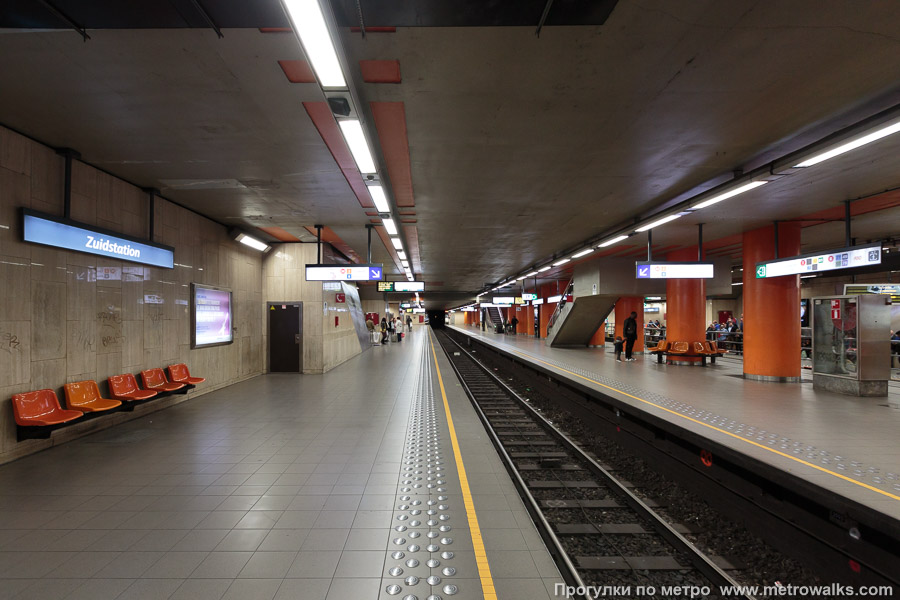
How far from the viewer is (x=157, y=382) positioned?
6812 mm

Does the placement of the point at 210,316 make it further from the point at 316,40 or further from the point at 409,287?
the point at 316,40

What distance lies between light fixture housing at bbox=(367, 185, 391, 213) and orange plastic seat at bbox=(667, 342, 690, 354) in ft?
34.0

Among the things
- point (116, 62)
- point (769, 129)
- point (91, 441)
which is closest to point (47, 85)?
point (116, 62)

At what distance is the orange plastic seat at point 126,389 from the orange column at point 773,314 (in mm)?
12393

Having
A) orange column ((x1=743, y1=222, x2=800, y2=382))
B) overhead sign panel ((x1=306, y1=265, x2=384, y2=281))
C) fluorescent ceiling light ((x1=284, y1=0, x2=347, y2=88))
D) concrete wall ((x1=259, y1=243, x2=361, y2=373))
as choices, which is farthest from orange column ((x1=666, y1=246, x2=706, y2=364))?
fluorescent ceiling light ((x1=284, y1=0, x2=347, y2=88))

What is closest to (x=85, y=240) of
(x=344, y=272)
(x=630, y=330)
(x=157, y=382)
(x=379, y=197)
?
(x=157, y=382)

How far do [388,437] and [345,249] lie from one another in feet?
30.3

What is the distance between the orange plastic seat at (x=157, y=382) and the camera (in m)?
6.54

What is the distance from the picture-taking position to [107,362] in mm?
5930

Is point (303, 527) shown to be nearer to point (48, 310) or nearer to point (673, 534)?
point (673, 534)

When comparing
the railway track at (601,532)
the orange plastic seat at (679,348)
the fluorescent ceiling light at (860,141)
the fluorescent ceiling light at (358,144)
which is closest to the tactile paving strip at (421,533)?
the railway track at (601,532)

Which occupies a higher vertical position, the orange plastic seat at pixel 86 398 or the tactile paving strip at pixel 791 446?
the orange plastic seat at pixel 86 398

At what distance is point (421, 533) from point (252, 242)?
30.3 feet

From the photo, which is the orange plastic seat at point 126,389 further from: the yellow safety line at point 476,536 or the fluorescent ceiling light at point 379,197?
the yellow safety line at point 476,536
